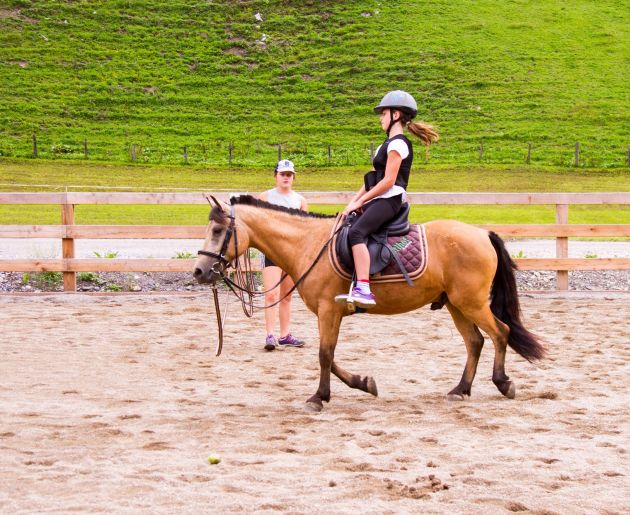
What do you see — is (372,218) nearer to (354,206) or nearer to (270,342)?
(354,206)

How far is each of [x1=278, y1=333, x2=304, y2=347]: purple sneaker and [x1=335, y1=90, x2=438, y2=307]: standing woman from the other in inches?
99.7

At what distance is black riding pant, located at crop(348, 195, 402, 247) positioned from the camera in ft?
21.1

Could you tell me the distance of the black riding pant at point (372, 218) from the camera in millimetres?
6441

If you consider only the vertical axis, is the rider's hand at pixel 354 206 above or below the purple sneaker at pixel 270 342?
above

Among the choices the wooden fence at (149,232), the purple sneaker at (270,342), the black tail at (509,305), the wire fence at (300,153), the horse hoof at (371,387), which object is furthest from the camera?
the wire fence at (300,153)

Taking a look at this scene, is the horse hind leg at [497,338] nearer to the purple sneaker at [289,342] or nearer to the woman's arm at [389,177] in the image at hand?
the woman's arm at [389,177]

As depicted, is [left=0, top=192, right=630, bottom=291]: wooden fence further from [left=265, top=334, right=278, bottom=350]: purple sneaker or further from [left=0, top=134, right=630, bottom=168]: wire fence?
[left=0, top=134, right=630, bottom=168]: wire fence

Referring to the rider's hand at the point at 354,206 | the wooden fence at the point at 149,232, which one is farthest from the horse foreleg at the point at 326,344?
the wooden fence at the point at 149,232

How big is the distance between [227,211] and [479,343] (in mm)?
2240

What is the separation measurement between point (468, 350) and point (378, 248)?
1169 millimetres

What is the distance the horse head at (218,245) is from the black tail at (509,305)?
6.67ft

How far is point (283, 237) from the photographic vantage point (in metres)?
6.80

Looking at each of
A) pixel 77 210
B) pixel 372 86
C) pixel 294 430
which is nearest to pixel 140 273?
pixel 294 430

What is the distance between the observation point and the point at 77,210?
78.2 ft
